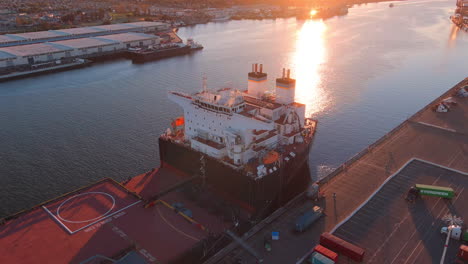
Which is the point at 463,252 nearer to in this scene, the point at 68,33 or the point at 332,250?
the point at 332,250

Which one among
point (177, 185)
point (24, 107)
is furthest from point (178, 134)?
point (24, 107)

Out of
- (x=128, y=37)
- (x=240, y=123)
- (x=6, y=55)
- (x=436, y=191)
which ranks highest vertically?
(x=128, y=37)

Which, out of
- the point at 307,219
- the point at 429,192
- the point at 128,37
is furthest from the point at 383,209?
the point at 128,37

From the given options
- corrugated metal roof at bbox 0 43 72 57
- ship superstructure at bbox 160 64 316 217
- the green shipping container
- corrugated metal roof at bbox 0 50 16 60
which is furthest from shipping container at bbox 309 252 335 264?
corrugated metal roof at bbox 0 43 72 57

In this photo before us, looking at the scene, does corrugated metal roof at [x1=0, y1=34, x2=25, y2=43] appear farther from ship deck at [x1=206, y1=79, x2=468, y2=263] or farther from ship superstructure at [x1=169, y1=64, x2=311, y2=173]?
ship deck at [x1=206, y1=79, x2=468, y2=263]

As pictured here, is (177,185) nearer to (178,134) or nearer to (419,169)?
(178,134)
